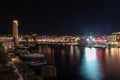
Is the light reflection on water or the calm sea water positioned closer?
the light reflection on water

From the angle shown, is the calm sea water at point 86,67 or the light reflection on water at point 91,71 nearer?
the light reflection on water at point 91,71

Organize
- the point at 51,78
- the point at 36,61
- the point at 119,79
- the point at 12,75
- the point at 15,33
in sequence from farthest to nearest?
the point at 15,33, the point at 36,61, the point at 119,79, the point at 51,78, the point at 12,75

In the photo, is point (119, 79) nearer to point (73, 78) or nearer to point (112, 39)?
point (73, 78)

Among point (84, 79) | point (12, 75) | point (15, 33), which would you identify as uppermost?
point (15, 33)

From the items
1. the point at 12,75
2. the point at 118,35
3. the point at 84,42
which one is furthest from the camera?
the point at 84,42

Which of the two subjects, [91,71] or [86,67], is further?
[86,67]

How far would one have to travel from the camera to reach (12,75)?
19.3 metres

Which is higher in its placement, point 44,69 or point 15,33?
point 15,33

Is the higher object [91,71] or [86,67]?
[86,67]

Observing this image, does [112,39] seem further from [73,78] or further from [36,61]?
[73,78]

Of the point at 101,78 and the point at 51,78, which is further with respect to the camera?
the point at 101,78

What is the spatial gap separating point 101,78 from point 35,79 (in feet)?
38.7

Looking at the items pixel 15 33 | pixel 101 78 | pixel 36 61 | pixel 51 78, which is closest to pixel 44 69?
pixel 51 78

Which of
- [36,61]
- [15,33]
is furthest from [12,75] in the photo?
[15,33]
